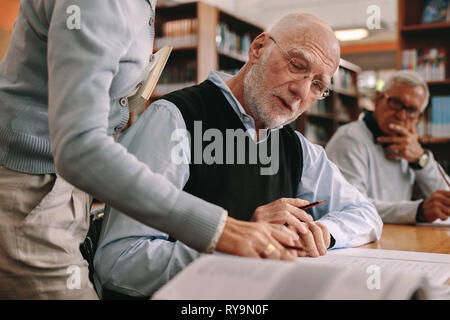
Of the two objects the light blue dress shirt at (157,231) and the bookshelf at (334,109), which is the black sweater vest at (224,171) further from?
the bookshelf at (334,109)

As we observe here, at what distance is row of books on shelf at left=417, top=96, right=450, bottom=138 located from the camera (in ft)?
12.2

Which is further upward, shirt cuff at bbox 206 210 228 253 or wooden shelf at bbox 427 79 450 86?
wooden shelf at bbox 427 79 450 86

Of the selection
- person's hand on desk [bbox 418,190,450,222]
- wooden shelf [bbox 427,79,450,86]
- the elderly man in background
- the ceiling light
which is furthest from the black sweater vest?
the ceiling light

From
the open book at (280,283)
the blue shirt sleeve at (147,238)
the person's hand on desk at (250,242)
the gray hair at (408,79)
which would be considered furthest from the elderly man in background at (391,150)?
the open book at (280,283)

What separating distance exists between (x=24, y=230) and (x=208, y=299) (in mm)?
388

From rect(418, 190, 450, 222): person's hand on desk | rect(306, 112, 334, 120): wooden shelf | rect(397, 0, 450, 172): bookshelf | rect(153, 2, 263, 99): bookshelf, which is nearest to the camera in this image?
rect(418, 190, 450, 222): person's hand on desk

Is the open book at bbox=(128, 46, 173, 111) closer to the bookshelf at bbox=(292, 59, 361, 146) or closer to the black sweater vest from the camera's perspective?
the black sweater vest

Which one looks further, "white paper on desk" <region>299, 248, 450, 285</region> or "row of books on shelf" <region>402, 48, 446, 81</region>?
"row of books on shelf" <region>402, 48, 446, 81</region>

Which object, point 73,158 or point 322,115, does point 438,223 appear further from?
point 322,115

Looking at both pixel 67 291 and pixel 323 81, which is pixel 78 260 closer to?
pixel 67 291

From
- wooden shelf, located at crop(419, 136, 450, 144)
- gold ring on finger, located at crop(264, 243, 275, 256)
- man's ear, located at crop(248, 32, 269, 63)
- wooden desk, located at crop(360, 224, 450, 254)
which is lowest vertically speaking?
wooden desk, located at crop(360, 224, 450, 254)

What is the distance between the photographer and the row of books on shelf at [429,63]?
3730 mm

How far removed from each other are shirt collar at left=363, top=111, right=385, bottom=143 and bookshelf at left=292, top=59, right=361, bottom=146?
4.10 m

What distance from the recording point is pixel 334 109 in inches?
301
